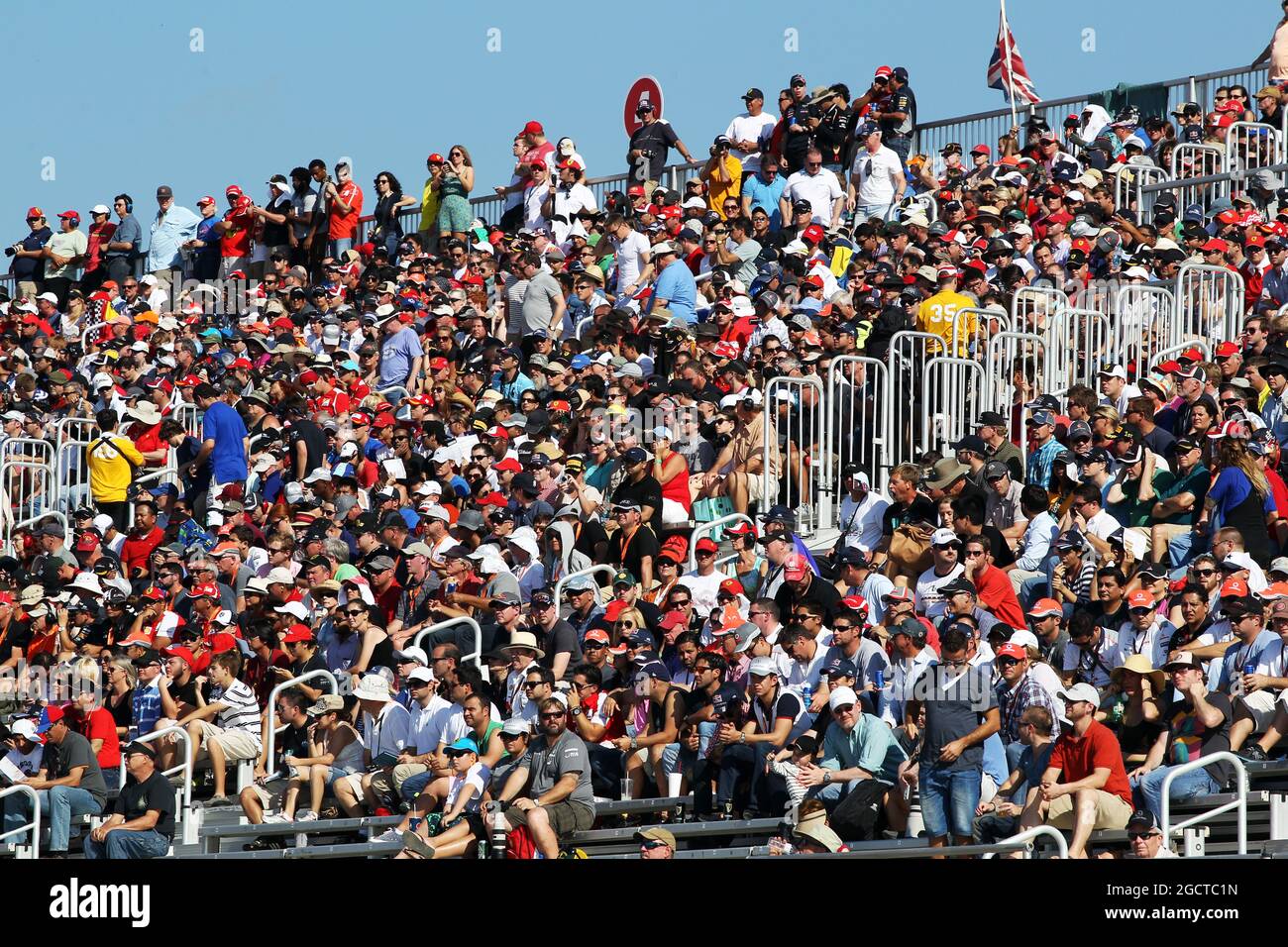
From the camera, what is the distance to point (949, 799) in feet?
44.6

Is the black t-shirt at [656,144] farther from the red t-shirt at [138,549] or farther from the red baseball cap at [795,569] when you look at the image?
the red baseball cap at [795,569]

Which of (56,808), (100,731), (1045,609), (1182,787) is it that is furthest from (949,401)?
(56,808)

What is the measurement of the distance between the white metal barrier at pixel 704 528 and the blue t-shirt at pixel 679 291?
5.20 metres

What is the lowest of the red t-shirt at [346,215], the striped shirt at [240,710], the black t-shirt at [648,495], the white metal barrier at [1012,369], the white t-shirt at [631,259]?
the striped shirt at [240,710]

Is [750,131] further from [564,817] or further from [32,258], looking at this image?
[564,817]

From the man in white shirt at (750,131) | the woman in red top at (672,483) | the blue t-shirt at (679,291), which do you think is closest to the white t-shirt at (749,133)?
the man in white shirt at (750,131)

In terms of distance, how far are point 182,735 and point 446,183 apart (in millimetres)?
12785

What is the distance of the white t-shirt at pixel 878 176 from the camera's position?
84.3 feet

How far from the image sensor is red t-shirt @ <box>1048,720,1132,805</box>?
13.2 metres

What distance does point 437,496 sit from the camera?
20.0m

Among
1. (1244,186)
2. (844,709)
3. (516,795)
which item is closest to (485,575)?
(516,795)
